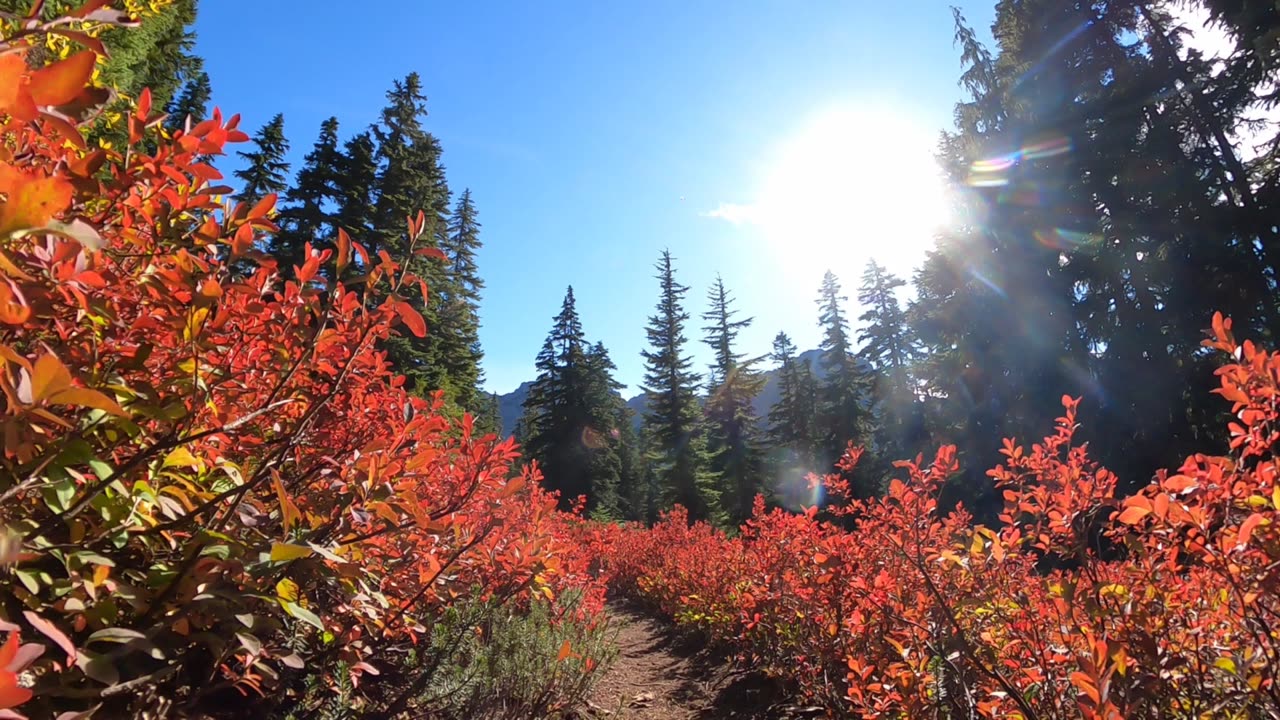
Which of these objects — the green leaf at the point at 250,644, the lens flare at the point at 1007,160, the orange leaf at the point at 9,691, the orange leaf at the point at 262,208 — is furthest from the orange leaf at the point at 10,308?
the lens flare at the point at 1007,160

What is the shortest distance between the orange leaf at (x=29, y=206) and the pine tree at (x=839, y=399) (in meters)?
21.3

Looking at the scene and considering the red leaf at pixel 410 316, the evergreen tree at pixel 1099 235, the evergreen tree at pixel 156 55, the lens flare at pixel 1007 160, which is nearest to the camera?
the red leaf at pixel 410 316

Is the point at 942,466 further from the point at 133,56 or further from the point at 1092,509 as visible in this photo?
the point at 133,56

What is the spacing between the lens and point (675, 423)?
23.7 metres

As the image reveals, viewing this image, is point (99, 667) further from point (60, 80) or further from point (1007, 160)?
point (1007, 160)

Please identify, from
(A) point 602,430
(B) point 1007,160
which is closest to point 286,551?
(B) point 1007,160

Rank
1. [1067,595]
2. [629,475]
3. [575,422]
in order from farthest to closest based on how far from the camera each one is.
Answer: [629,475] → [575,422] → [1067,595]

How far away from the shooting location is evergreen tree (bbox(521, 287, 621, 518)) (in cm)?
2411

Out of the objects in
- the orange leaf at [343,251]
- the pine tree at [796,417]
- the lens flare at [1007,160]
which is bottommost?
the orange leaf at [343,251]

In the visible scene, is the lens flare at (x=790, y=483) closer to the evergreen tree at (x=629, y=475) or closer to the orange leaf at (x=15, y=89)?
the evergreen tree at (x=629, y=475)

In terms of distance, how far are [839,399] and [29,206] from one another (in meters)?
23.1

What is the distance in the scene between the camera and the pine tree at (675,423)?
21.4 meters

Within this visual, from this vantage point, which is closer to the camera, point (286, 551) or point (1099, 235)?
point (286, 551)

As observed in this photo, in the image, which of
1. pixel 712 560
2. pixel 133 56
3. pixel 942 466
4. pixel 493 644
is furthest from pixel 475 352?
pixel 942 466
